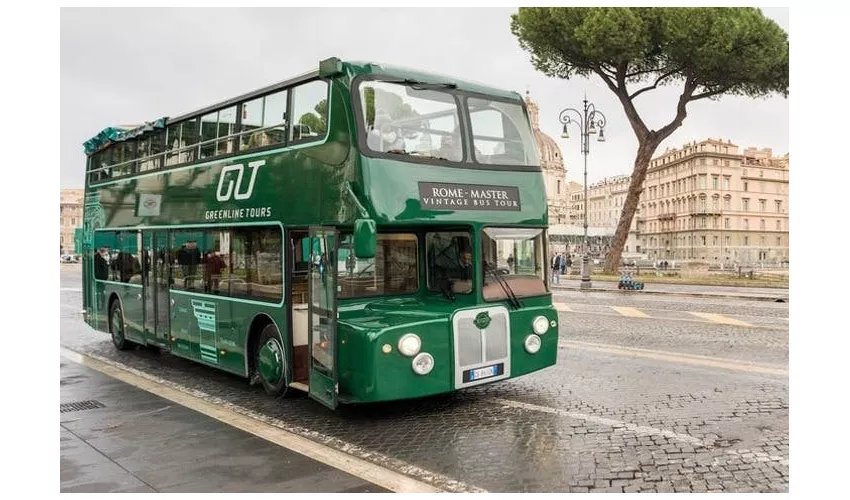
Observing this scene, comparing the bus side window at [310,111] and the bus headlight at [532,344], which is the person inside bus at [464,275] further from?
the bus side window at [310,111]

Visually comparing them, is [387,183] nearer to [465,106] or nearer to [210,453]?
[465,106]

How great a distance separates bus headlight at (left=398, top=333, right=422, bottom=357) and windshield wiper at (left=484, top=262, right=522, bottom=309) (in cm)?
133

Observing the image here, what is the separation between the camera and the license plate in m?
7.58

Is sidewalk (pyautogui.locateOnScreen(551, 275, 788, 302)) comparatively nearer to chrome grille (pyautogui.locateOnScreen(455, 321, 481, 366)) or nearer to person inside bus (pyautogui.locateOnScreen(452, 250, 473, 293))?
person inside bus (pyautogui.locateOnScreen(452, 250, 473, 293))

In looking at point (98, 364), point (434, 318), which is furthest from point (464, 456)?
point (98, 364)

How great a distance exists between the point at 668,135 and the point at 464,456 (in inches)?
1400

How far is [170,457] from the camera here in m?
6.33

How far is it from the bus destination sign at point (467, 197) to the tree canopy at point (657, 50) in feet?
95.6

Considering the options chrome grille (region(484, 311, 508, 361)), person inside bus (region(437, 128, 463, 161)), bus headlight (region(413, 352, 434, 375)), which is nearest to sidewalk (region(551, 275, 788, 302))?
chrome grille (region(484, 311, 508, 361))

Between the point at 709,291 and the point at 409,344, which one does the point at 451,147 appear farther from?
the point at 709,291

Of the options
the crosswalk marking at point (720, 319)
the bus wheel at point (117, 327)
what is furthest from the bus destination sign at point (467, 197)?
the crosswalk marking at point (720, 319)

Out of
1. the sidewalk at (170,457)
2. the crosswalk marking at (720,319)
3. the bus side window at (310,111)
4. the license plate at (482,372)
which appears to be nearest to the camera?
the sidewalk at (170,457)

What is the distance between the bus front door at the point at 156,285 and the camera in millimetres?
11070

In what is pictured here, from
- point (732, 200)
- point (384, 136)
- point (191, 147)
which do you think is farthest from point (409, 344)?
point (732, 200)
